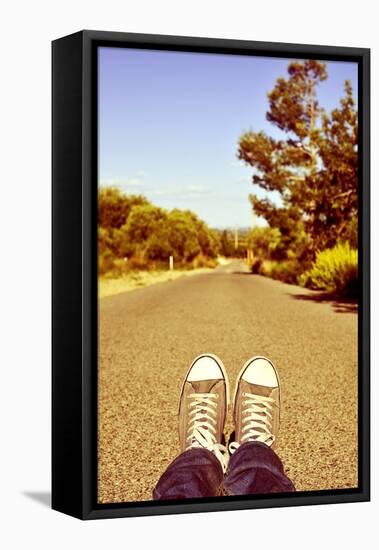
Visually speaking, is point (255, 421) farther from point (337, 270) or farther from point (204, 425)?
point (337, 270)

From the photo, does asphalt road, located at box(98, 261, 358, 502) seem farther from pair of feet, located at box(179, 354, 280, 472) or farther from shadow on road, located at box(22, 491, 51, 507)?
shadow on road, located at box(22, 491, 51, 507)

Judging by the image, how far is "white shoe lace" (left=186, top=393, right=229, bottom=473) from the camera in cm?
659

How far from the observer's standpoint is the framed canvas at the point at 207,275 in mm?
6234

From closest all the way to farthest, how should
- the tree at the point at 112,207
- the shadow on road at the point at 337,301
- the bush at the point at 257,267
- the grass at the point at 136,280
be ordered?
the tree at the point at 112,207, the grass at the point at 136,280, the bush at the point at 257,267, the shadow on road at the point at 337,301

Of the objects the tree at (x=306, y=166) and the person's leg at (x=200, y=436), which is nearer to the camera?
the person's leg at (x=200, y=436)

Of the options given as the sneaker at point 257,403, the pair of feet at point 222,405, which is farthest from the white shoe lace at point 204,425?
the sneaker at point 257,403

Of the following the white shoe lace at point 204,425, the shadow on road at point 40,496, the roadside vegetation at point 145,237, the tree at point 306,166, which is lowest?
the shadow on road at point 40,496

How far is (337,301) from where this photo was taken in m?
6.98

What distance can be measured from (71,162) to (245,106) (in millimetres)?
1072

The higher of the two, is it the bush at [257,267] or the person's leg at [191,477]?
the bush at [257,267]

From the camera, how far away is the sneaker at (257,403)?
6.71 meters

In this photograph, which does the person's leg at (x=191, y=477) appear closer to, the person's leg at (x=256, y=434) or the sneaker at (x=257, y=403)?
the person's leg at (x=256, y=434)

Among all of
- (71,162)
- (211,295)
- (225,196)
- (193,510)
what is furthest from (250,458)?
(71,162)

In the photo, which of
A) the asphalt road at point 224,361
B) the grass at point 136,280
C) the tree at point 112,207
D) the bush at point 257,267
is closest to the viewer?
the tree at point 112,207
